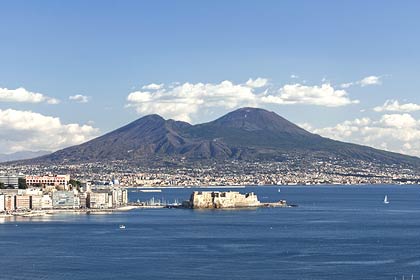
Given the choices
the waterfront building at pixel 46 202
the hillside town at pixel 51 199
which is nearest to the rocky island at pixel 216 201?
the hillside town at pixel 51 199

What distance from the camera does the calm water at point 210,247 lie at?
49.2 metres

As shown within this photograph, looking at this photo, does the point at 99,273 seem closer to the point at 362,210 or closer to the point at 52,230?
the point at 52,230

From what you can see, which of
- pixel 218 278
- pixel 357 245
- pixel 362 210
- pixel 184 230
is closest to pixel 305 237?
pixel 357 245

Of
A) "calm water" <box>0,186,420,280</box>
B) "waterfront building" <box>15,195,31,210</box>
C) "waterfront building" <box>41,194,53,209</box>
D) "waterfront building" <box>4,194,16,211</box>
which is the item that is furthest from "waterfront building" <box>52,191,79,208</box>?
"calm water" <box>0,186,420,280</box>

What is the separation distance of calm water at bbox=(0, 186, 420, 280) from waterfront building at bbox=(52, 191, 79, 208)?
13334 millimetres

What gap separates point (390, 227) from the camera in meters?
81.0

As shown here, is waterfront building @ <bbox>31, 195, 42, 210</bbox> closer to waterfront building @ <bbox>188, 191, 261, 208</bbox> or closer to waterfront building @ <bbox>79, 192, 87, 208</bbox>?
waterfront building @ <bbox>79, 192, 87, 208</bbox>

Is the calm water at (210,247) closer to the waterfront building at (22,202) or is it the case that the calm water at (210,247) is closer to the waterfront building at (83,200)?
the waterfront building at (22,202)

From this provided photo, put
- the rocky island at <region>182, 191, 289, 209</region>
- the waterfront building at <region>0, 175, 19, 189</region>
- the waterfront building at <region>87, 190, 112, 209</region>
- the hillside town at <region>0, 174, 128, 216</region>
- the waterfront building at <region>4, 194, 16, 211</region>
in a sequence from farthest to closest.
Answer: the waterfront building at <region>0, 175, 19, 189</region>
the rocky island at <region>182, 191, 289, 209</region>
the waterfront building at <region>87, 190, 112, 209</region>
the hillside town at <region>0, 174, 128, 216</region>
the waterfront building at <region>4, 194, 16, 211</region>

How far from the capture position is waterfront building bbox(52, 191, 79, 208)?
107 m

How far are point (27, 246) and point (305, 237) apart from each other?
20.2 meters

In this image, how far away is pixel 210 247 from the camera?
201ft

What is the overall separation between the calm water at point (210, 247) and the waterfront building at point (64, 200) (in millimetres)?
13334

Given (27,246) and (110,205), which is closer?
(27,246)
